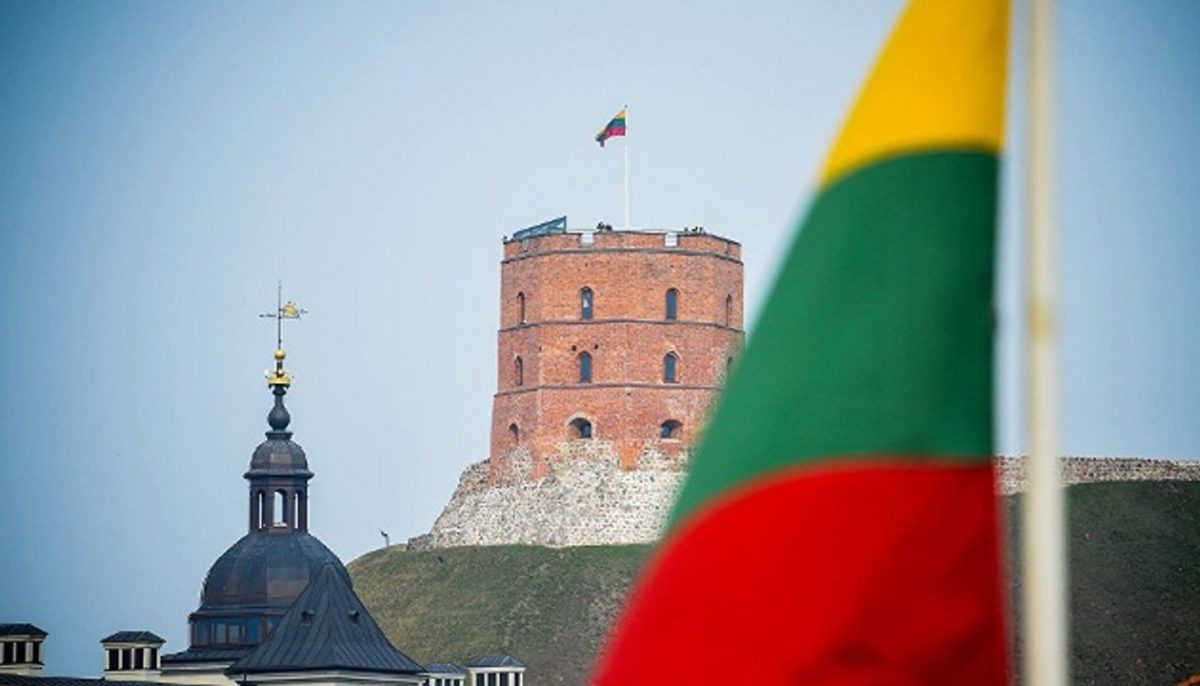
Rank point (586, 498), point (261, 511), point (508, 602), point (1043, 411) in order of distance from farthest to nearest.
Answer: point (586, 498), point (508, 602), point (261, 511), point (1043, 411)

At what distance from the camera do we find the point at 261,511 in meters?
65.6

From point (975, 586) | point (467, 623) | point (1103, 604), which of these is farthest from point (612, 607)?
point (975, 586)

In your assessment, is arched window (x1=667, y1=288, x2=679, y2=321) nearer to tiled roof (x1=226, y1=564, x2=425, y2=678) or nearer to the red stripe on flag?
tiled roof (x1=226, y1=564, x2=425, y2=678)

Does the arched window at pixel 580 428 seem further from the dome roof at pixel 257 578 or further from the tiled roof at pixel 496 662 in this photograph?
the dome roof at pixel 257 578

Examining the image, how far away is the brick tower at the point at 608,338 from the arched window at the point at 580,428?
4 cm

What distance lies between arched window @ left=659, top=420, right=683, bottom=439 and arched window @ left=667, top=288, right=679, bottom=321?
301 centimetres

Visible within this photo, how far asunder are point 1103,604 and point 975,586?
82.3 meters

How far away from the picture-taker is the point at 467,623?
86312 millimetres

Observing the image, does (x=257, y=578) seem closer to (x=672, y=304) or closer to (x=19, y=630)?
(x=19, y=630)

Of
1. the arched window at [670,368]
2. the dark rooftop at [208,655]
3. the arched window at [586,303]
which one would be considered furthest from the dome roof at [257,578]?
the arched window at [670,368]

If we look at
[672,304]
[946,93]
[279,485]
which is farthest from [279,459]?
[946,93]

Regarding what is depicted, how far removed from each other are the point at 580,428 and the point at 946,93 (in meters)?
85.7

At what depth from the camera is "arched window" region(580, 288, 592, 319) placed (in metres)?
89.6

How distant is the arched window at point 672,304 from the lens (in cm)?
9000
